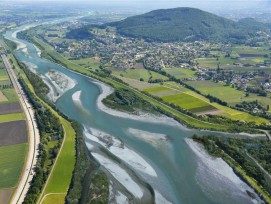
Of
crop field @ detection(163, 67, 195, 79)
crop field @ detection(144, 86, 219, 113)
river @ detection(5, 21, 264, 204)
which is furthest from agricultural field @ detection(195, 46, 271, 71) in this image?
river @ detection(5, 21, 264, 204)

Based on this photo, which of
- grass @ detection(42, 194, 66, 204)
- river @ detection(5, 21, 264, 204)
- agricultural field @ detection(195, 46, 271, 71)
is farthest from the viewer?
agricultural field @ detection(195, 46, 271, 71)

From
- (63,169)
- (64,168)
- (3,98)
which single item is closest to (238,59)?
(3,98)

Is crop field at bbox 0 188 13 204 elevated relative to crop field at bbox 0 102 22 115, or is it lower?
elevated

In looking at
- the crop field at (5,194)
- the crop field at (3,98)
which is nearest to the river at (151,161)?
the crop field at (3,98)

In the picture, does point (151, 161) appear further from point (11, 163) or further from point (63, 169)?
point (11, 163)

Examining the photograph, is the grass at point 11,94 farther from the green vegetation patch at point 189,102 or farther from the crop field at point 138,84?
the green vegetation patch at point 189,102

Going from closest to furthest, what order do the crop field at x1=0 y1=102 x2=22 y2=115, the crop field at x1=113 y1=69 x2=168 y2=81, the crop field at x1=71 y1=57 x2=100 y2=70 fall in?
the crop field at x1=0 y1=102 x2=22 y2=115 < the crop field at x1=113 y1=69 x2=168 y2=81 < the crop field at x1=71 y1=57 x2=100 y2=70

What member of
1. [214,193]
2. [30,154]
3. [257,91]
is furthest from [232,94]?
[30,154]

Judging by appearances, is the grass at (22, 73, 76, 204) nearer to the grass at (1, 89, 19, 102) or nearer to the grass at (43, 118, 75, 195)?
the grass at (43, 118, 75, 195)
